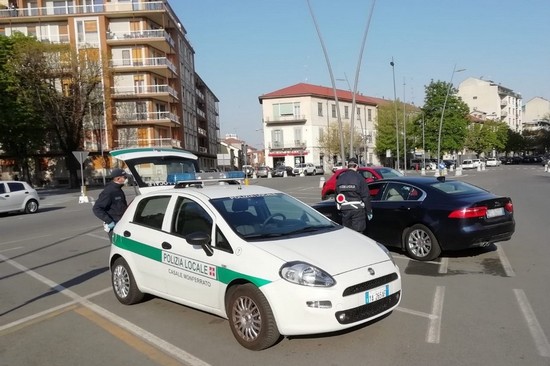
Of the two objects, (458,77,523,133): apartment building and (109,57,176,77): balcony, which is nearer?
(109,57,176,77): balcony

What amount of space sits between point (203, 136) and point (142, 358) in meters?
81.6

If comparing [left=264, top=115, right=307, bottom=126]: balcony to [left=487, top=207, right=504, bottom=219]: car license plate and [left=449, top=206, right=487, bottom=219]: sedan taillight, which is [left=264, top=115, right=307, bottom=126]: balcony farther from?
[left=449, top=206, right=487, bottom=219]: sedan taillight

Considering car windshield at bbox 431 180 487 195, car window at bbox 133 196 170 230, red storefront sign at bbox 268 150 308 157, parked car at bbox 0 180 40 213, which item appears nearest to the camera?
car window at bbox 133 196 170 230

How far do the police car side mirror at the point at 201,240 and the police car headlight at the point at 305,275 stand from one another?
94 centimetres

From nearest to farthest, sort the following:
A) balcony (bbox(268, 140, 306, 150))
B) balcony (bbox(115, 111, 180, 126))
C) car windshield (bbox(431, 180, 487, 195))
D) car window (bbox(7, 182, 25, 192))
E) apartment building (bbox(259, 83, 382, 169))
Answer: car windshield (bbox(431, 180, 487, 195)), car window (bbox(7, 182, 25, 192)), balcony (bbox(115, 111, 180, 126)), balcony (bbox(268, 140, 306, 150)), apartment building (bbox(259, 83, 382, 169))

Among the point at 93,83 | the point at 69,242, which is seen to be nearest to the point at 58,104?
the point at 93,83

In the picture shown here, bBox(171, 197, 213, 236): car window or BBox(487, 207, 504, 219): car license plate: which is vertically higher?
BBox(171, 197, 213, 236): car window

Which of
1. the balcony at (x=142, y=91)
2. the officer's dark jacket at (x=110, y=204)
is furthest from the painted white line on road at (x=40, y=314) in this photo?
the balcony at (x=142, y=91)

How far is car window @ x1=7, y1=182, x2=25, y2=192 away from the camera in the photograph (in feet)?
68.6

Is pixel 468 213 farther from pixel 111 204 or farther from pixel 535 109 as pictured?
pixel 535 109

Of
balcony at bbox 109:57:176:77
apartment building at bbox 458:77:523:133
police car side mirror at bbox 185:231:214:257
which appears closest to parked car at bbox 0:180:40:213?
police car side mirror at bbox 185:231:214:257

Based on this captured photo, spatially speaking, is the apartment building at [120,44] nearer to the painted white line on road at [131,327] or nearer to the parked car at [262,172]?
the parked car at [262,172]

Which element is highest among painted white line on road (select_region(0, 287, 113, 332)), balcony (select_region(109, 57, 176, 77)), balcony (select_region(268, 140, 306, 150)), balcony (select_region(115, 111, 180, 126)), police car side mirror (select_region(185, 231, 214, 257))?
balcony (select_region(109, 57, 176, 77))

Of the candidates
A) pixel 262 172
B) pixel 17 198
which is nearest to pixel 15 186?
pixel 17 198
